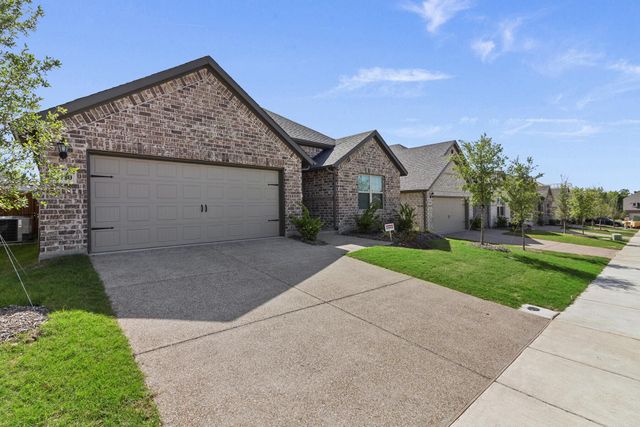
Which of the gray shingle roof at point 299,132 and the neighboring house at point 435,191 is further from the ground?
the gray shingle roof at point 299,132

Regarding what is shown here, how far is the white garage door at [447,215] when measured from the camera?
19.9m

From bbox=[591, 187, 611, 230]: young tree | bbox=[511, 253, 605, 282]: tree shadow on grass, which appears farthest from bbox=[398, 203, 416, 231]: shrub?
bbox=[591, 187, 611, 230]: young tree

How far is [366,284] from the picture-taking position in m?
6.57

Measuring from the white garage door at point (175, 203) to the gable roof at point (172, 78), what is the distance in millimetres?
1297

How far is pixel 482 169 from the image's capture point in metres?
12.3

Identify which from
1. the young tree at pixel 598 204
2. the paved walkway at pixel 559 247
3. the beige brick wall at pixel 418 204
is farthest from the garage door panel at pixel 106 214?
the young tree at pixel 598 204

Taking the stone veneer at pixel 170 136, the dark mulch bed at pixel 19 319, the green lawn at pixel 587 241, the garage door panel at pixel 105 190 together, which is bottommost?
the green lawn at pixel 587 241

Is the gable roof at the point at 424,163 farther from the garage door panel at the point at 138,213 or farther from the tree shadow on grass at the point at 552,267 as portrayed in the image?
the garage door panel at the point at 138,213

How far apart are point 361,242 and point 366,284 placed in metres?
5.05

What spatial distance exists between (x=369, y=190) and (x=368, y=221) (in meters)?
2.15

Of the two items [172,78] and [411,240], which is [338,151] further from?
[172,78]

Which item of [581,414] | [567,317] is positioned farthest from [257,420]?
[567,317]

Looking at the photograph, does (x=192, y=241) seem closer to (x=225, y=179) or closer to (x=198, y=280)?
(x=225, y=179)

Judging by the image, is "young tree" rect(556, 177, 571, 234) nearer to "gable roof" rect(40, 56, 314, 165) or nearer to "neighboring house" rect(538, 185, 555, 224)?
"neighboring house" rect(538, 185, 555, 224)
